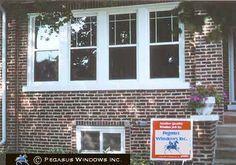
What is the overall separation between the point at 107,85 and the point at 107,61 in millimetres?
587

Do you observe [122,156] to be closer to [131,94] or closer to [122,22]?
[131,94]

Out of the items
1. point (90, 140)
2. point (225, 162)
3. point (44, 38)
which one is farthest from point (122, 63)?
point (225, 162)

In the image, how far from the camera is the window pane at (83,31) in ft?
34.9

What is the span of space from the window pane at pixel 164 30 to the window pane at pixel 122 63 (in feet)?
2.20

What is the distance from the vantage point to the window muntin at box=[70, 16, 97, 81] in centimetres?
1063

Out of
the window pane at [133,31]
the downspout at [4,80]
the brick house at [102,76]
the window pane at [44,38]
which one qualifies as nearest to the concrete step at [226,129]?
the brick house at [102,76]

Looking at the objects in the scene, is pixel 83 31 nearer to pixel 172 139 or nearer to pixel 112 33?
pixel 112 33

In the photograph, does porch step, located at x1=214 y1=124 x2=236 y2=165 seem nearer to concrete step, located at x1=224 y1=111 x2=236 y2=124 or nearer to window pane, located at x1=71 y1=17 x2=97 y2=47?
concrete step, located at x1=224 y1=111 x2=236 y2=124

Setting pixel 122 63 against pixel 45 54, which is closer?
pixel 122 63

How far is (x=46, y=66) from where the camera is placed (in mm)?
11047

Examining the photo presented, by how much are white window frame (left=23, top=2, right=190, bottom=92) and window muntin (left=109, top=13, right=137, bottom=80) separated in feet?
0.34

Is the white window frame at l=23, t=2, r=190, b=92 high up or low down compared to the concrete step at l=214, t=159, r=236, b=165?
up

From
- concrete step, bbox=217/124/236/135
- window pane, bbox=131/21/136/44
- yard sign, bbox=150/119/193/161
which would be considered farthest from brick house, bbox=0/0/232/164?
yard sign, bbox=150/119/193/161

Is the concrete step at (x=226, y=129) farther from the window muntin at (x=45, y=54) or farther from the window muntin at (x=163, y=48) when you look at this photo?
the window muntin at (x=45, y=54)
